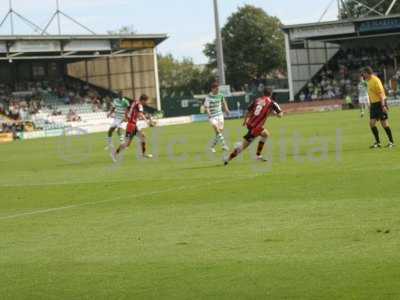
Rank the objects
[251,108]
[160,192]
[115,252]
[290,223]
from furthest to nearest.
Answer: [251,108]
[160,192]
[290,223]
[115,252]

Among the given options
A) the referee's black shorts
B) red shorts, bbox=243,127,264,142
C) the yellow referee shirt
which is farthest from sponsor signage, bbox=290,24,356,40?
red shorts, bbox=243,127,264,142

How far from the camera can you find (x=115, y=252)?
1042 centimetres

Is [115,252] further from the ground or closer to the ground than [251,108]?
closer to the ground

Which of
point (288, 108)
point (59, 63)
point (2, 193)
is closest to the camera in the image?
point (2, 193)

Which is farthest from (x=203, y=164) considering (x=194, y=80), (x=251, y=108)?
(x=194, y=80)

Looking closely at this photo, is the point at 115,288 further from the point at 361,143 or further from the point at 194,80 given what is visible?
the point at 194,80

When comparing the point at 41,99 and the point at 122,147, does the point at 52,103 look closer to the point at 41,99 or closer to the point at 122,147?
the point at 41,99

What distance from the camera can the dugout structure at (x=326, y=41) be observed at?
73.1m

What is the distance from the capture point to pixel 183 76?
13262cm

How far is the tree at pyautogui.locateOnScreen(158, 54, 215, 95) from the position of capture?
123 m

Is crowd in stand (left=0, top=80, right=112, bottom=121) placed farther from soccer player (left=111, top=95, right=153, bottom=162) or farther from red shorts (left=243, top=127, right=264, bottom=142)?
red shorts (left=243, top=127, right=264, bottom=142)

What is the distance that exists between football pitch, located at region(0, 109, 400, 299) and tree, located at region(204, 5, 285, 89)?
9234 cm

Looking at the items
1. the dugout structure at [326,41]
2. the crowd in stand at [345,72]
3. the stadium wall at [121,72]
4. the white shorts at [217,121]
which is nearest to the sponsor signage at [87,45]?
the stadium wall at [121,72]

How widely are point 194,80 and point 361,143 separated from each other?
3924 inches
